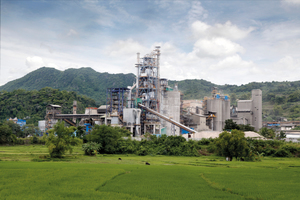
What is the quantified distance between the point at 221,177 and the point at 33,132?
222 ft

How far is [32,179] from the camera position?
2036 cm

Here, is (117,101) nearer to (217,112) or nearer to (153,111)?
(153,111)

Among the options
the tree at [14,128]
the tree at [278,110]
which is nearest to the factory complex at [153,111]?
the tree at [14,128]

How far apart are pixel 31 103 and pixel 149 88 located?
198 ft

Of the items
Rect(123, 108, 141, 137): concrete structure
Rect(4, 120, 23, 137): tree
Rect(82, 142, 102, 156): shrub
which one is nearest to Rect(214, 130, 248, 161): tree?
Rect(82, 142, 102, 156): shrub

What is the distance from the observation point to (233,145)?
41188 millimetres

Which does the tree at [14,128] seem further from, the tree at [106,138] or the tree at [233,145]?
the tree at [233,145]

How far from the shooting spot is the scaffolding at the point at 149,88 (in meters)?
71.5

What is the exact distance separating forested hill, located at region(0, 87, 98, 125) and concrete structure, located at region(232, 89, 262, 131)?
6467 cm

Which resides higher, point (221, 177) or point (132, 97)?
point (132, 97)

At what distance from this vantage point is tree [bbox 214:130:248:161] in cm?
4100

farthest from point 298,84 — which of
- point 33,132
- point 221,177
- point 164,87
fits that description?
point 221,177

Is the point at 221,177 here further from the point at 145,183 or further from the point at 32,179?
the point at 32,179

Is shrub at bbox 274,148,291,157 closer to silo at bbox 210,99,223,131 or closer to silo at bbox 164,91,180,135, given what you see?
silo at bbox 164,91,180,135
